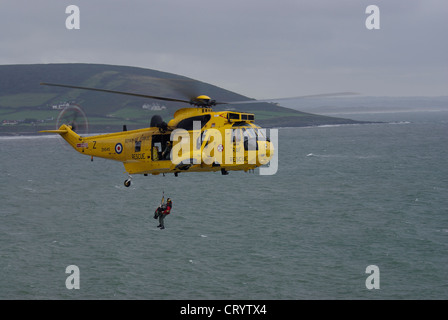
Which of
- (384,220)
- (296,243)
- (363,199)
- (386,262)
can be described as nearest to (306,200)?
(363,199)

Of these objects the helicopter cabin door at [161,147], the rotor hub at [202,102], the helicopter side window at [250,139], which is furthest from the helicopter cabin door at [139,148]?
the helicopter side window at [250,139]

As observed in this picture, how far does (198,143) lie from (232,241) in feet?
139

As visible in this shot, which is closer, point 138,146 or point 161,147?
point 161,147

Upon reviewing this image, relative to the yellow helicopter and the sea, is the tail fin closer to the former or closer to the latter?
the yellow helicopter

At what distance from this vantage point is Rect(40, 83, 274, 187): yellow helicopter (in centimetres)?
2983

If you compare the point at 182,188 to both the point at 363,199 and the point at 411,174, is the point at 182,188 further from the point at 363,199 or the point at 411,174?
the point at 411,174

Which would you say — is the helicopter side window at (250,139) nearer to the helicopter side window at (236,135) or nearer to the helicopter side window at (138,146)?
A: the helicopter side window at (236,135)

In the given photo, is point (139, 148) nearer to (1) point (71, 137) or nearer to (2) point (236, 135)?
(1) point (71, 137)

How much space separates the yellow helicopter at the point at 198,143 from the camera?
29.8 metres

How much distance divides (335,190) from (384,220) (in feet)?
88.4

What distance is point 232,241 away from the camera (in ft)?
234
